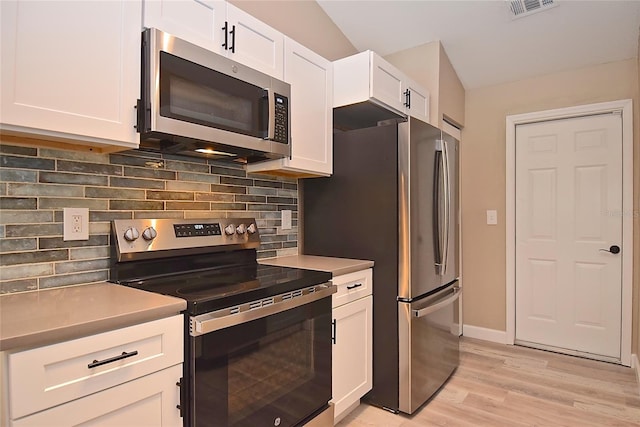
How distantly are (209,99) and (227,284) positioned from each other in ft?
2.61

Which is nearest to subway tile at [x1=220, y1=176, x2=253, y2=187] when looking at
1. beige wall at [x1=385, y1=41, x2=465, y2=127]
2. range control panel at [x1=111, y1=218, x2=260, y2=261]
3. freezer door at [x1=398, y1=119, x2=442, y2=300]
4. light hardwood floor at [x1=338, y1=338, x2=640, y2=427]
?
range control panel at [x1=111, y1=218, x2=260, y2=261]

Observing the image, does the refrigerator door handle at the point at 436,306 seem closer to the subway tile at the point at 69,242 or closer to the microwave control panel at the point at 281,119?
the microwave control panel at the point at 281,119

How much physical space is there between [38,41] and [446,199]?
223cm

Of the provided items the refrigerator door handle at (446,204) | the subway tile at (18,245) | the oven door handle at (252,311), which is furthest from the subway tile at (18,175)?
the refrigerator door handle at (446,204)

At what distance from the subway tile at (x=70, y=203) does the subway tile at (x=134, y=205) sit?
0.03 m

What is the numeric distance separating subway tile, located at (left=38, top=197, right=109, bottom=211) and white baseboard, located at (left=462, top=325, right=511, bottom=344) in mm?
3386

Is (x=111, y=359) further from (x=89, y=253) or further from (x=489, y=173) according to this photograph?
(x=489, y=173)

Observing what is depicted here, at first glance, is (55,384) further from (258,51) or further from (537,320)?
(537,320)

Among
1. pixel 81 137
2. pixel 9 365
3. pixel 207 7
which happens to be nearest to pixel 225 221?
pixel 81 137

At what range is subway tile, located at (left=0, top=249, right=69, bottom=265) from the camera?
1.34 m

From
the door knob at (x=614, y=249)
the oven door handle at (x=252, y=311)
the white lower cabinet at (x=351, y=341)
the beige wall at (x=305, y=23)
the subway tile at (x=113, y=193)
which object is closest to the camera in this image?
the oven door handle at (x=252, y=311)

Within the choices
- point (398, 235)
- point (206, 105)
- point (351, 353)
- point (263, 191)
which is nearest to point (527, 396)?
point (351, 353)

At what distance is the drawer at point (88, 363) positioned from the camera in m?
0.94

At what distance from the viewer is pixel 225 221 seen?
2.04 m
